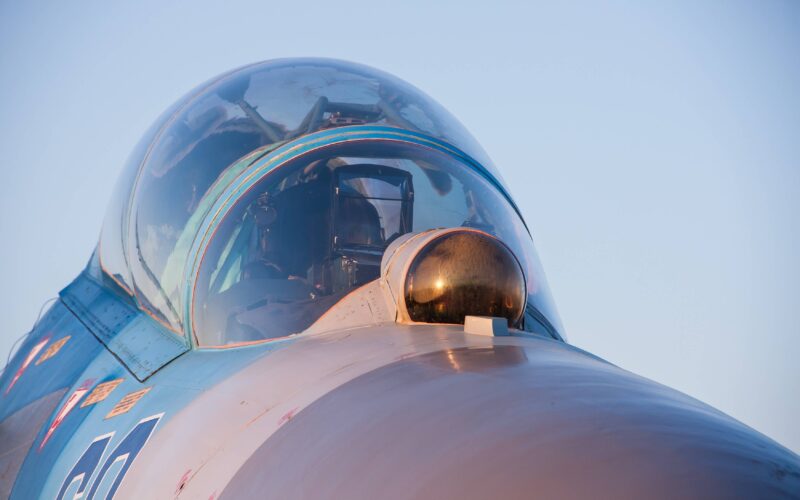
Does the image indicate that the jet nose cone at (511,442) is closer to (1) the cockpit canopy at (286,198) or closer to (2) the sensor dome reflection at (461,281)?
(2) the sensor dome reflection at (461,281)

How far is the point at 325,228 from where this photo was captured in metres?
4.09

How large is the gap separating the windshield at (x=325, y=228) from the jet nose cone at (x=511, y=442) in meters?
1.25

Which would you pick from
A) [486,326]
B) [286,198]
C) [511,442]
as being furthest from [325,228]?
[511,442]

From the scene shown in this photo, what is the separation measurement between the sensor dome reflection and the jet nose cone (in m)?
0.83

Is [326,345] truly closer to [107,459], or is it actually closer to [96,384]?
[107,459]

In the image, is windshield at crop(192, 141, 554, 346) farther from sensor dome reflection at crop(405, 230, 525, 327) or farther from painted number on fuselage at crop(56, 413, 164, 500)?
painted number on fuselage at crop(56, 413, 164, 500)

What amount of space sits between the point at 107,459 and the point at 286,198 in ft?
4.66

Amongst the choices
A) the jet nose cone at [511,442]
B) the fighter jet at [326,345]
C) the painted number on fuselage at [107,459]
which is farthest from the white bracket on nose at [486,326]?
the painted number on fuselage at [107,459]

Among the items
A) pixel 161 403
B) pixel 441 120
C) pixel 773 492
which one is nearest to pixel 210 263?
pixel 161 403

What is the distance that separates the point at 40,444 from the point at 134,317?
2.61 feet

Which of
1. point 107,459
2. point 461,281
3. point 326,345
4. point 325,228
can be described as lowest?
point 107,459

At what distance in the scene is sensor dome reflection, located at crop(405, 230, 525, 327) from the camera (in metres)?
3.43

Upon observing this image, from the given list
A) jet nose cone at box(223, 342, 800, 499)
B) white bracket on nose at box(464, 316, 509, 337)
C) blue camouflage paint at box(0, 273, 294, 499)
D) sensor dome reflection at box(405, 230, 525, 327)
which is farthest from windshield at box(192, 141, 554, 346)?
jet nose cone at box(223, 342, 800, 499)

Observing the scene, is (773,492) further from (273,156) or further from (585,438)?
(273,156)
